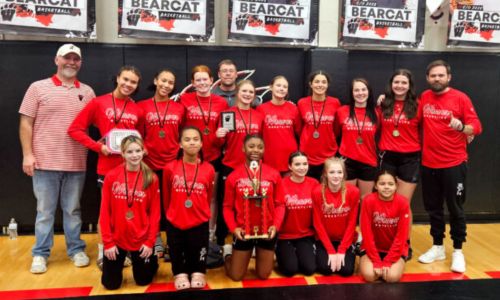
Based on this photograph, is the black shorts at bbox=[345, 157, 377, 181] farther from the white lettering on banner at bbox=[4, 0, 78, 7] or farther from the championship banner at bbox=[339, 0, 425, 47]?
the white lettering on banner at bbox=[4, 0, 78, 7]

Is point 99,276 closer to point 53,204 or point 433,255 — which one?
point 53,204

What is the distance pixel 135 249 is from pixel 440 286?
2.47 m

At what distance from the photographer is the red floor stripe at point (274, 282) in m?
3.41

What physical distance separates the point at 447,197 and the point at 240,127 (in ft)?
6.76

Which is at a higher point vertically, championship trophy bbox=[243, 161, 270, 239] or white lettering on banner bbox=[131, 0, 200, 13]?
white lettering on banner bbox=[131, 0, 200, 13]

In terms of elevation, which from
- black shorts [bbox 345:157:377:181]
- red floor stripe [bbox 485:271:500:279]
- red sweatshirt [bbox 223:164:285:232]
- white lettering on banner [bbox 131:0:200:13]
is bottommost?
red floor stripe [bbox 485:271:500:279]

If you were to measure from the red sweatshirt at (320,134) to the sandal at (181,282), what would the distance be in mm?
1607

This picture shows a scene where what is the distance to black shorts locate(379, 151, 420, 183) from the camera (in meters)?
3.85

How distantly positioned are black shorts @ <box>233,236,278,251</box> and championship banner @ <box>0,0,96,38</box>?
115 inches

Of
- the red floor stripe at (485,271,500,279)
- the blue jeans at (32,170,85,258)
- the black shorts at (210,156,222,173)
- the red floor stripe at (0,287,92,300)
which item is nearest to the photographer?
the red floor stripe at (0,287,92,300)

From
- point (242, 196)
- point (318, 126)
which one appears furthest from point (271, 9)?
point (242, 196)

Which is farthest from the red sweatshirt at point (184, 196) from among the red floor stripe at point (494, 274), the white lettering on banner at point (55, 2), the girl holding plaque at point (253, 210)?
the red floor stripe at point (494, 274)

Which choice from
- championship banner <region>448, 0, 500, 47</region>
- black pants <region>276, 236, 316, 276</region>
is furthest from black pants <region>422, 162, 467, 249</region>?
championship banner <region>448, 0, 500, 47</region>

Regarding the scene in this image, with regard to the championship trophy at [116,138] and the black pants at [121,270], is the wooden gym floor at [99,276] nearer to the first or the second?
the black pants at [121,270]
